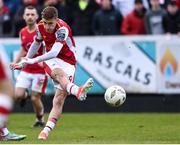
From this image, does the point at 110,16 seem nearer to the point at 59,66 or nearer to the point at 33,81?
the point at 33,81

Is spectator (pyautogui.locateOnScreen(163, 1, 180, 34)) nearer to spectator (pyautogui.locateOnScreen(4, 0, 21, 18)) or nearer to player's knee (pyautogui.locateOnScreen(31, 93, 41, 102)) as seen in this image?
spectator (pyautogui.locateOnScreen(4, 0, 21, 18))

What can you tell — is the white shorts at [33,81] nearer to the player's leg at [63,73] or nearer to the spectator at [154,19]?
the player's leg at [63,73]

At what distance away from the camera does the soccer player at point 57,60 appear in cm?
1195

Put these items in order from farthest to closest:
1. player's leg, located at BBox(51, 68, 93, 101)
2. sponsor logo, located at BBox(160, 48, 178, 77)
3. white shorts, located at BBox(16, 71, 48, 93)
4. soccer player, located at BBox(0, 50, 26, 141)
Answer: sponsor logo, located at BBox(160, 48, 178, 77) → white shorts, located at BBox(16, 71, 48, 93) → player's leg, located at BBox(51, 68, 93, 101) → soccer player, located at BBox(0, 50, 26, 141)

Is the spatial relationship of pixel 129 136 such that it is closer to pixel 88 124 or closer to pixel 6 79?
pixel 88 124

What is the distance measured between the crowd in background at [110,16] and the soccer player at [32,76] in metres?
4.07

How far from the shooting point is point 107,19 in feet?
64.1

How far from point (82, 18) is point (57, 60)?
750 centimetres

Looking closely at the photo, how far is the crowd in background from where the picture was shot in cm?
1933

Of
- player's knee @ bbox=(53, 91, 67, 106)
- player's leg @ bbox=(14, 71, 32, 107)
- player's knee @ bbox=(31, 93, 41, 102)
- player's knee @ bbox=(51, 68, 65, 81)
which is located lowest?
player's knee @ bbox=(31, 93, 41, 102)

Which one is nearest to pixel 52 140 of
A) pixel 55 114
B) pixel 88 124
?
pixel 55 114

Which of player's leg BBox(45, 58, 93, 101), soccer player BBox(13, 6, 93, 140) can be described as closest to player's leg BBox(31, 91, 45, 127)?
soccer player BBox(13, 6, 93, 140)

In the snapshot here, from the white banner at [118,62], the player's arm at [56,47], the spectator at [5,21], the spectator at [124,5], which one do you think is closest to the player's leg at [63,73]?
the player's arm at [56,47]

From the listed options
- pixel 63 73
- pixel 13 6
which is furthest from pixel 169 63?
pixel 63 73
